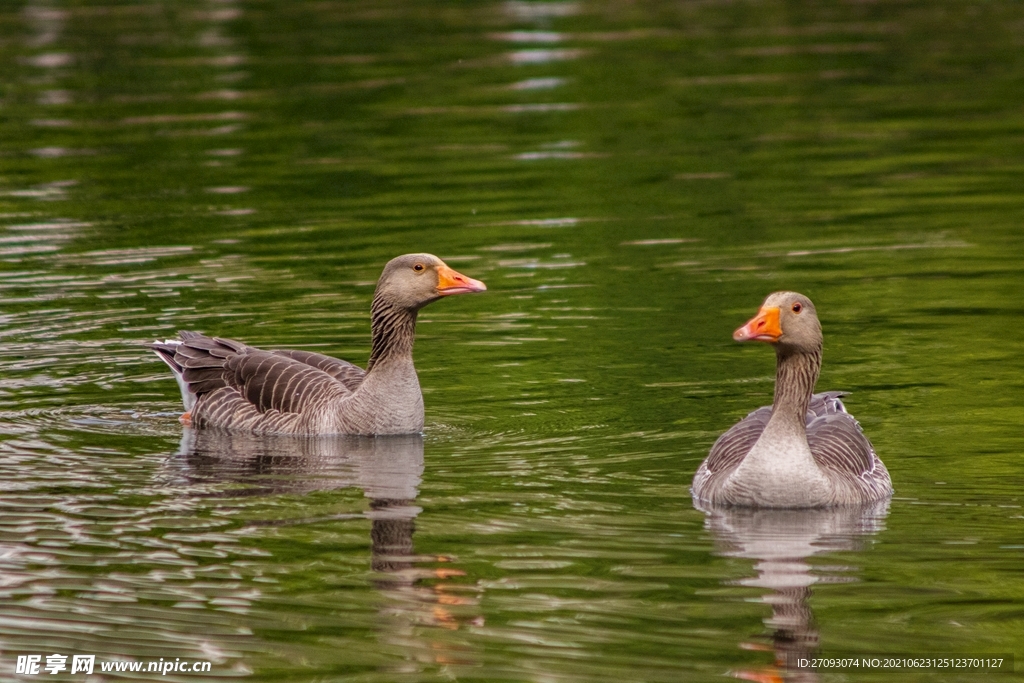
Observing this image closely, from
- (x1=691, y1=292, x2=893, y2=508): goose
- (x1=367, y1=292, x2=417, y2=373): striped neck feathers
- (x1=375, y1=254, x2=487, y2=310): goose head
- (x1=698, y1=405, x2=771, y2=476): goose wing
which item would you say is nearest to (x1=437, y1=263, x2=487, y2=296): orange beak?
(x1=375, y1=254, x2=487, y2=310): goose head

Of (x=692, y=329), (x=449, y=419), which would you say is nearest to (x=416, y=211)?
(x=692, y=329)

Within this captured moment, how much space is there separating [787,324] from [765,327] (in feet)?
0.95

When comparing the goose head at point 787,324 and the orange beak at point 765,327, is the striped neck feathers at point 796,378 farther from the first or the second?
the orange beak at point 765,327

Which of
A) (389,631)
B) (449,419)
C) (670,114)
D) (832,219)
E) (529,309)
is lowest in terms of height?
(389,631)

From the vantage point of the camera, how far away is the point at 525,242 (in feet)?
80.8

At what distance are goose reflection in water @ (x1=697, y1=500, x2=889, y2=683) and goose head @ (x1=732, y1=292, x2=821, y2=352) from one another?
130cm

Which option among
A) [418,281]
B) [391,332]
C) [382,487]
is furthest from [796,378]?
[391,332]

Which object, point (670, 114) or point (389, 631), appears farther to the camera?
point (670, 114)

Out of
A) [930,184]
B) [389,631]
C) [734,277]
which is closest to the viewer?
[389,631]

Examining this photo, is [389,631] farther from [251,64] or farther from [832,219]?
[251,64]

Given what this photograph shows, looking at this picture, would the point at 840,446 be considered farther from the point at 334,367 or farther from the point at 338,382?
the point at 334,367

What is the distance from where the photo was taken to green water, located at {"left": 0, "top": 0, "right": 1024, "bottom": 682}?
36.8 ft

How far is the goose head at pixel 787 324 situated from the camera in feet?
42.7

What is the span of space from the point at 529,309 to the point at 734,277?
2.84 meters
